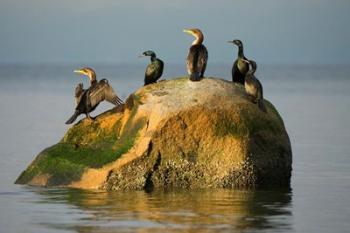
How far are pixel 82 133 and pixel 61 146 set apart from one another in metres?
0.59

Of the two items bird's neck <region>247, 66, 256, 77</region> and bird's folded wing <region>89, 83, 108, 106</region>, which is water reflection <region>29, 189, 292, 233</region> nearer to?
bird's neck <region>247, 66, 256, 77</region>

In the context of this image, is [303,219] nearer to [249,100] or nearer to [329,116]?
[249,100]

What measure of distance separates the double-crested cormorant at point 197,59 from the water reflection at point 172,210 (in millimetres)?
2407

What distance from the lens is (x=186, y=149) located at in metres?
21.8

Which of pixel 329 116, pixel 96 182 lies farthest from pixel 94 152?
pixel 329 116

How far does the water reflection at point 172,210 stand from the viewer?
1834 cm

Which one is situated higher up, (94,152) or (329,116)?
(329,116)

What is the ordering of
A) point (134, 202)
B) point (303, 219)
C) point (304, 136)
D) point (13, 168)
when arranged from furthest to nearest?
point (304, 136) → point (13, 168) → point (134, 202) → point (303, 219)

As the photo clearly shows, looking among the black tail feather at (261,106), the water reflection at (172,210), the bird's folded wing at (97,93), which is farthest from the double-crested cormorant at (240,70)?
the water reflection at (172,210)

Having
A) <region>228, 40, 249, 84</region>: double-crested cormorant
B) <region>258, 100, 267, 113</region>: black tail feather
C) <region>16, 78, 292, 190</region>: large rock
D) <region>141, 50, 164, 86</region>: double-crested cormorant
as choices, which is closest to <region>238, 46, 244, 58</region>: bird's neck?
<region>228, 40, 249, 84</region>: double-crested cormorant

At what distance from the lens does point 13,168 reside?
26078 mm

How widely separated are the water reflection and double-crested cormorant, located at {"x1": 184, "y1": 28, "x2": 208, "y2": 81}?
2.41 m

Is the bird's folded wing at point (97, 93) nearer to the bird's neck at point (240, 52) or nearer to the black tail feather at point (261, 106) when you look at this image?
the bird's neck at point (240, 52)

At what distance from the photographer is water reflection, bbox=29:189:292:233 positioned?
60.2 ft
